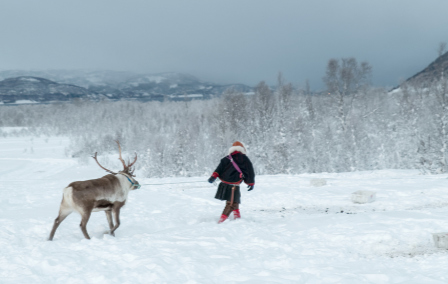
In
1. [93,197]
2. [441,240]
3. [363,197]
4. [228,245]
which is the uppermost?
[93,197]

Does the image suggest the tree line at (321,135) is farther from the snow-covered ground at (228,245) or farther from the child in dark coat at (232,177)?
the child in dark coat at (232,177)

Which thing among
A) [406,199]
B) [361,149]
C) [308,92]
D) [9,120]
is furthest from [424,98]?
[9,120]

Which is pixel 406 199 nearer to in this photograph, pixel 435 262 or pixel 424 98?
pixel 435 262

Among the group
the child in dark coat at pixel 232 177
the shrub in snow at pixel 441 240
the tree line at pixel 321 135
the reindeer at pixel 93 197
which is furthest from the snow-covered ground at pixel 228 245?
the tree line at pixel 321 135

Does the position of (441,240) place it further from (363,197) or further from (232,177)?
(363,197)

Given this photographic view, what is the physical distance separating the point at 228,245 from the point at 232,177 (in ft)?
6.88

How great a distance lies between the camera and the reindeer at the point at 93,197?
16.5 ft

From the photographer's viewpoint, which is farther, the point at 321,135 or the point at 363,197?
the point at 321,135

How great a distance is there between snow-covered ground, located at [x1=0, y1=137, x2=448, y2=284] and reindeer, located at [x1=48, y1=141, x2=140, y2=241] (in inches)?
17.1

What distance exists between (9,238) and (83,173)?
25.9 meters

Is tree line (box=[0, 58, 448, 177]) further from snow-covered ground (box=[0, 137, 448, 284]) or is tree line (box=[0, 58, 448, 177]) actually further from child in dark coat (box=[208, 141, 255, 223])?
child in dark coat (box=[208, 141, 255, 223])

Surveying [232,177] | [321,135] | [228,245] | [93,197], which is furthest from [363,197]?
[321,135]

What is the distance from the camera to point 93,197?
204 inches

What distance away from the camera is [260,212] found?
8.59 meters
